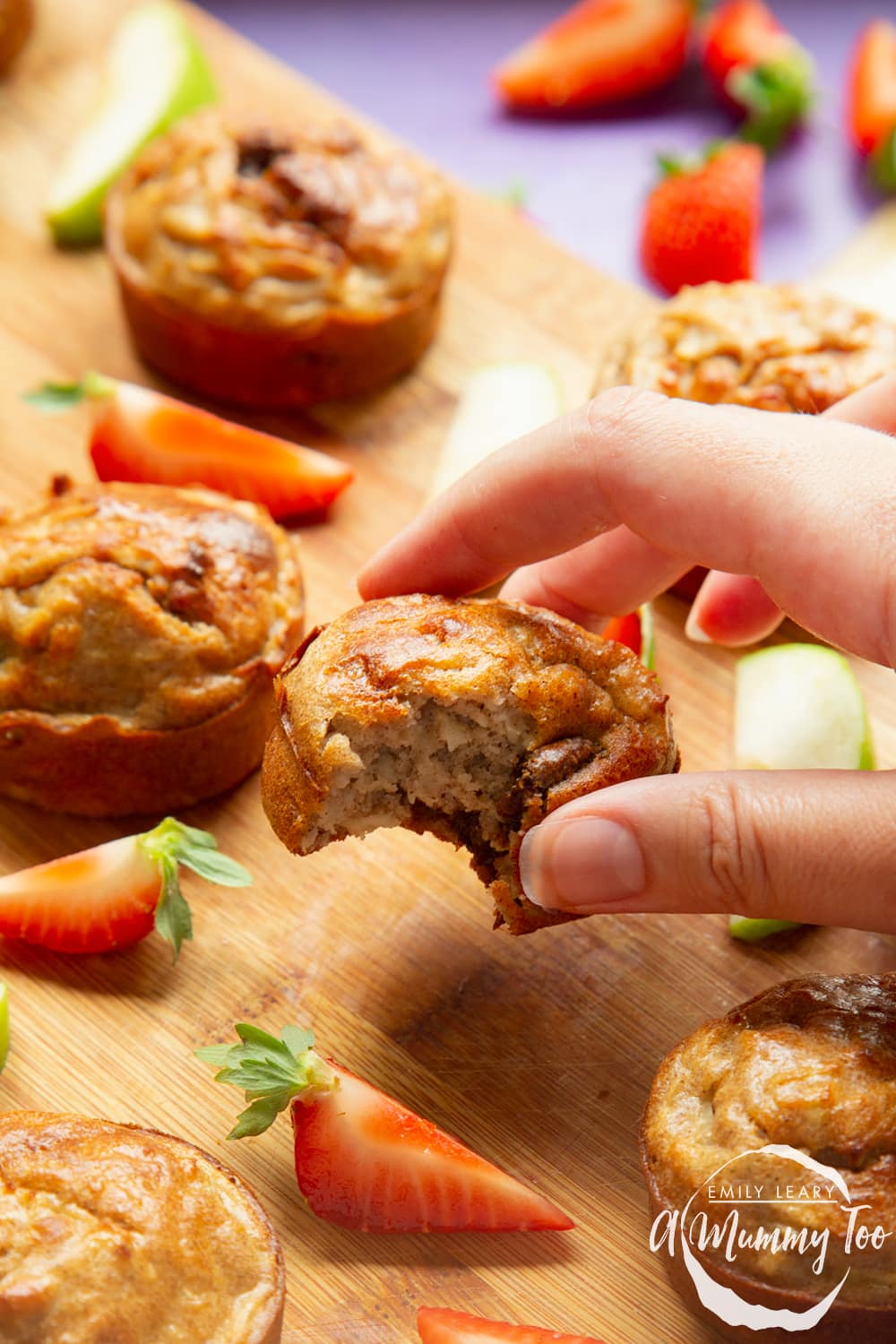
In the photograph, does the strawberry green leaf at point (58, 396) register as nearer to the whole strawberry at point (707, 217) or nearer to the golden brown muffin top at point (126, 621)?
the golden brown muffin top at point (126, 621)

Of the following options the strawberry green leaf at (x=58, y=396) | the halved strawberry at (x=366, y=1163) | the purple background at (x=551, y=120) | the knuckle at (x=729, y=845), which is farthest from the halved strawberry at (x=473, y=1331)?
the purple background at (x=551, y=120)

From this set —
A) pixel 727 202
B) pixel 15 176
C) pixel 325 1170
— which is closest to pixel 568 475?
pixel 325 1170

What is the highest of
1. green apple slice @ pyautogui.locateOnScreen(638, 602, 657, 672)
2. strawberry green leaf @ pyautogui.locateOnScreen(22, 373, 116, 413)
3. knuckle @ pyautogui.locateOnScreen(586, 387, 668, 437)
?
knuckle @ pyautogui.locateOnScreen(586, 387, 668, 437)

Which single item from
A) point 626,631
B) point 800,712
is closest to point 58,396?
point 626,631

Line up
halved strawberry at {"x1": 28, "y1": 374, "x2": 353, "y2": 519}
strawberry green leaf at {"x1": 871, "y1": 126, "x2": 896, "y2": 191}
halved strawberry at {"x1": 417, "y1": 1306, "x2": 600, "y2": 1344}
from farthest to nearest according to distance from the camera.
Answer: strawberry green leaf at {"x1": 871, "y1": 126, "x2": 896, "y2": 191}, halved strawberry at {"x1": 28, "y1": 374, "x2": 353, "y2": 519}, halved strawberry at {"x1": 417, "y1": 1306, "x2": 600, "y2": 1344}

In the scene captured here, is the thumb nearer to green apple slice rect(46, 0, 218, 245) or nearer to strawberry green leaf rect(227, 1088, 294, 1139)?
strawberry green leaf rect(227, 1088, 294, 1139)

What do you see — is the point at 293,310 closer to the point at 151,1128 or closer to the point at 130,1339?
the point at 151,1128

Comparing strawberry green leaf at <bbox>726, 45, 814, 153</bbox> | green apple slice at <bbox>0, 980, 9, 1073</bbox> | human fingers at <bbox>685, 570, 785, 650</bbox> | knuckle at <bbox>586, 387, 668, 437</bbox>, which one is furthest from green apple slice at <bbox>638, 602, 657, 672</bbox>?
strawberry green leaf at <bbox>726, 45, 814, 153</bbox>
